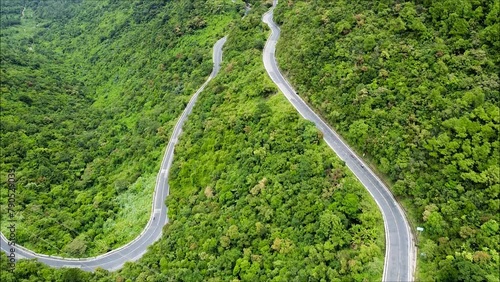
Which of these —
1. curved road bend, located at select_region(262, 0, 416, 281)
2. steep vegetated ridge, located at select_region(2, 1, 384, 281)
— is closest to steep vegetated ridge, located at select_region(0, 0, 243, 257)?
steep vegetated ridge, located at select_region(2, 1, 384, 281)

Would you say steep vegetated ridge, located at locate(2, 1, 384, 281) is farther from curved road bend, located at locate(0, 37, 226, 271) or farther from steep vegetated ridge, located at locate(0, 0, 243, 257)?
steep vegetated ridge, located at locate(0, 0, 243, 257)

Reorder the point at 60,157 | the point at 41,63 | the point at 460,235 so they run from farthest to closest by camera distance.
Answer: the point at 41,63 → the point at 60,157 → the point at 460,235

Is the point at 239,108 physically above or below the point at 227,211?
above

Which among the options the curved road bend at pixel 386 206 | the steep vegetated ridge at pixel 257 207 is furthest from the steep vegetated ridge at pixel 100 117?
the curved road bend at pixel 386 206

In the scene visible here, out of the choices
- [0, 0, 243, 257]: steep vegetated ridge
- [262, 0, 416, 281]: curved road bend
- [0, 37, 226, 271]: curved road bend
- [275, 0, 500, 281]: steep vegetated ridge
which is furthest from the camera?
[0, 0, 243, 257]: steep vegetated ridge

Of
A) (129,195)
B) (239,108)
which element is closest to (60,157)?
(129,195)

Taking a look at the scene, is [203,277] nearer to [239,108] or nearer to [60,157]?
[239,108]

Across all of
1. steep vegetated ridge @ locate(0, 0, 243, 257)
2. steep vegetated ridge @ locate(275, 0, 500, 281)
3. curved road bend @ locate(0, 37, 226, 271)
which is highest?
steep vegetated ridge @ locate(275, 0, 500, 281)

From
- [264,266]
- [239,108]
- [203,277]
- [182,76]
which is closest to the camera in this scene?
[264,266]
